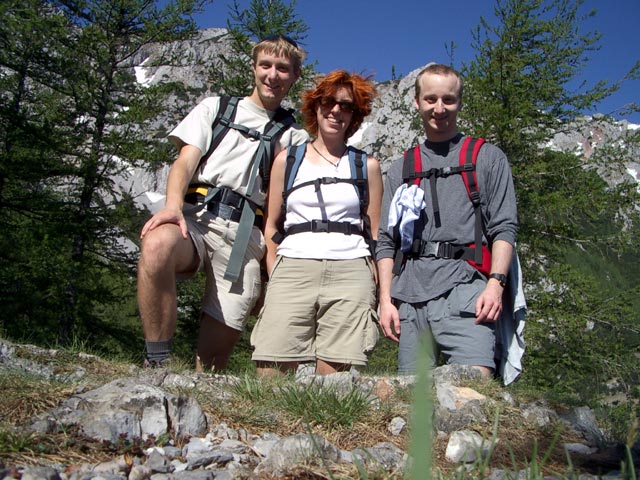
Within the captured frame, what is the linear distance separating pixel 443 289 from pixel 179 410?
1906 mm

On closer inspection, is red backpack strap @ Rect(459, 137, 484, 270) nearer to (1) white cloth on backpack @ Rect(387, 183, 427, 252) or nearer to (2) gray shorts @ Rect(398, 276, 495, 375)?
(2) gray shorts @ Rect(398, 276, 495, 375)

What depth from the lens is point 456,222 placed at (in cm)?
372

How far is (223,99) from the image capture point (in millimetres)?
4492

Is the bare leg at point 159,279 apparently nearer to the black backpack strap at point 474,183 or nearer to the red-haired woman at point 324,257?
the red-haired woman at point 324,257

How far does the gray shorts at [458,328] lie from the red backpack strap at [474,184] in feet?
0.47

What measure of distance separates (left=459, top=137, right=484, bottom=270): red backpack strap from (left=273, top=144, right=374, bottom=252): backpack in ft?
2.49

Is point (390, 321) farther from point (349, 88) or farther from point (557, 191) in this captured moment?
point (557, 191)

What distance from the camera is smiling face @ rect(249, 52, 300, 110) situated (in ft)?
14.3

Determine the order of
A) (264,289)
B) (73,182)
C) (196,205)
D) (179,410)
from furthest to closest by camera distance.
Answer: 1. (73,182)
2. (264,289)
3. (196,205)
4. (179,410)

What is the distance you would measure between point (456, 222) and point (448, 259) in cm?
25

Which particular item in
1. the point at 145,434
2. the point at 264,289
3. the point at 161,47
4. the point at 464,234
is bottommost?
the point at 145,434

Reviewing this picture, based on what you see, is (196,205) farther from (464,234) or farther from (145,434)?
(145,434)

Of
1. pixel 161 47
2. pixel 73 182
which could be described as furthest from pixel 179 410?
pixel 161 47

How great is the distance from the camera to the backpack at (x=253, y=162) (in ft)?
13.8
